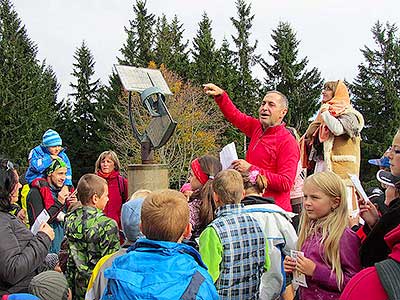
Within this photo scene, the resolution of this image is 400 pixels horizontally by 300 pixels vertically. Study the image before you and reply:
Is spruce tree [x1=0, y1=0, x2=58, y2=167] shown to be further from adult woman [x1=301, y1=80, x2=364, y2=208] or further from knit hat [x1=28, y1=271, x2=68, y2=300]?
knit hat [x1=28, y1=271, x2=68, y2=300]

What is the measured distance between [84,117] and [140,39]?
927 centimetres

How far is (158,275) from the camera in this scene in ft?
8.89

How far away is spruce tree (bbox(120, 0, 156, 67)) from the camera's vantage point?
50375mm

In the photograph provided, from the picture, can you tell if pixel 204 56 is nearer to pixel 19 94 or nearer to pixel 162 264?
pixel 19 94

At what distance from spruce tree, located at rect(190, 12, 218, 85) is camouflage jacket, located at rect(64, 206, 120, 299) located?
45.5 metres

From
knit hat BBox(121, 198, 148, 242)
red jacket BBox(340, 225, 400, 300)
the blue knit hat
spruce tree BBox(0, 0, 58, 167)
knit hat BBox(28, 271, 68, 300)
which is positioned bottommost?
knit hat BBox(28, 271, 68, 300)

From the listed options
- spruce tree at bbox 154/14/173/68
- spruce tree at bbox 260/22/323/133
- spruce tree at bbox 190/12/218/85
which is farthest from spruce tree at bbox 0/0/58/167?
spruce tree at bbox 260/22/323/133

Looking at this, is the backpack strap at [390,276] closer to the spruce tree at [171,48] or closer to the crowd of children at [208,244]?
the crowd of children at [208,244]

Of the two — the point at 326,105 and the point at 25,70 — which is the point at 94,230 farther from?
the point at 25,70

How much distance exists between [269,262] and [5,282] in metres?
2.01

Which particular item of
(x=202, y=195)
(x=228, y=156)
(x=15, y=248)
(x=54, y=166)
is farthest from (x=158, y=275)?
(x=54, y=166)

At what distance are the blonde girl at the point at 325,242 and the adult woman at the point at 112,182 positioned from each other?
13.1ft

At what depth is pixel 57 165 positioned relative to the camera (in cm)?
714

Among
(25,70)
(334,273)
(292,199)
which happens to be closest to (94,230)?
(334,273)
